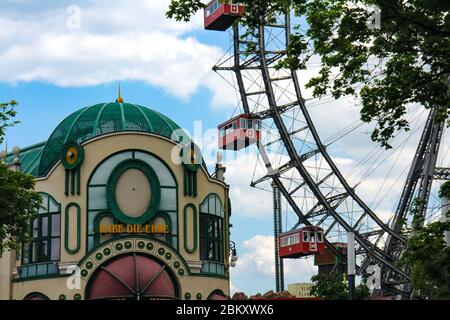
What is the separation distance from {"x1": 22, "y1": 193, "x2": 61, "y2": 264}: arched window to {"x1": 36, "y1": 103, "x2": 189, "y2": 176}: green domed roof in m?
3.22

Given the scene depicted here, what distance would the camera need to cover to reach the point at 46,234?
5672 cm

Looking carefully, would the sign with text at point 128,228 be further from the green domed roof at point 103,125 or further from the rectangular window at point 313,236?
the rectangular window at point 313,236

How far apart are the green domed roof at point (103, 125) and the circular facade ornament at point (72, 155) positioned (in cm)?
212

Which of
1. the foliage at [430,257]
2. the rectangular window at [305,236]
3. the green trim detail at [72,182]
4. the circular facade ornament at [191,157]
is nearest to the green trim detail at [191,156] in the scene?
the circular facade ornament at [191,157]

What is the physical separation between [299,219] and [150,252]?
65.6ft

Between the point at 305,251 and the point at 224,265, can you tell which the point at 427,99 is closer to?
the point at 224,265

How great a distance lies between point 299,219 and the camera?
237 ft

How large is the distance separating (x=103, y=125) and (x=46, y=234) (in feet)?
28.2

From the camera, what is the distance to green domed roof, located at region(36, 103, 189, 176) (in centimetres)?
5988

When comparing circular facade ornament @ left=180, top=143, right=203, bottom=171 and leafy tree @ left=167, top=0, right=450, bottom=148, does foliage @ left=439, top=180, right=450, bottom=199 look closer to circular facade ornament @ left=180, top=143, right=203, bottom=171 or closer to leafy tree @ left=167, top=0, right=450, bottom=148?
leafy tree @ left=167, top=0, right=450, bottom=148

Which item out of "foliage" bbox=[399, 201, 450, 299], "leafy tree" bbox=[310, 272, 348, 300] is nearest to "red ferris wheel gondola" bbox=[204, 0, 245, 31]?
"leafy tree" bbox=[310, 272, 348, 300]

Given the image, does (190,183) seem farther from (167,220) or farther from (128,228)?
(128,228)
